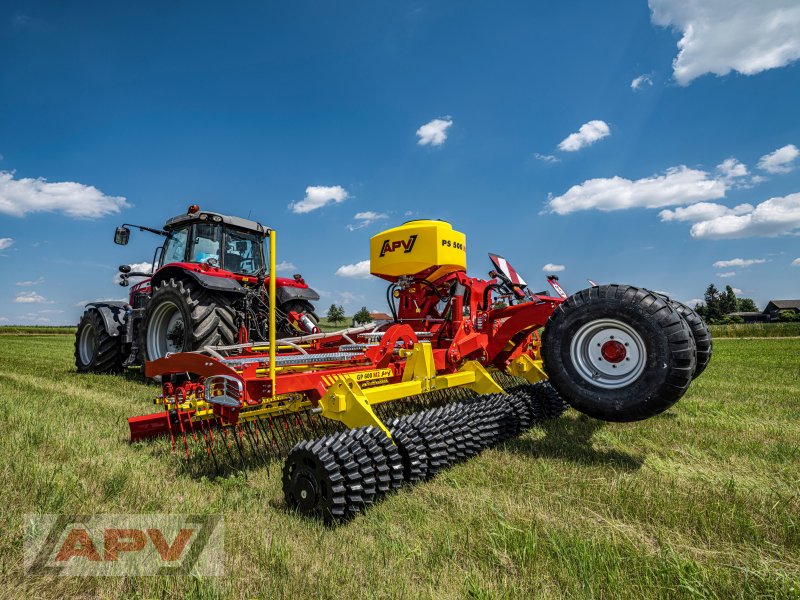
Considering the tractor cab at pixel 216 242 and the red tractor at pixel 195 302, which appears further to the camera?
the tractor cab at pixel 216 242

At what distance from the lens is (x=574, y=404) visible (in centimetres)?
320

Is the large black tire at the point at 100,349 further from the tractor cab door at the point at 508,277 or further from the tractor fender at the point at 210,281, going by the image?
the tractor cab door at the point at 508,277

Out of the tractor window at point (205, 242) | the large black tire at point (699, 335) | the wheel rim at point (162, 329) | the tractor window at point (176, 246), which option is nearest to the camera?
the large black tire at point (699, 335)

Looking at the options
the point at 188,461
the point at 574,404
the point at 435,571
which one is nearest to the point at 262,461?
the point at 188,461

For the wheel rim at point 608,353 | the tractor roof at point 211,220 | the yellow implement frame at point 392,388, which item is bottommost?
the yellow implement frame at point 392,388

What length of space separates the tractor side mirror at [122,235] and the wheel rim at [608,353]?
6945 millimetres

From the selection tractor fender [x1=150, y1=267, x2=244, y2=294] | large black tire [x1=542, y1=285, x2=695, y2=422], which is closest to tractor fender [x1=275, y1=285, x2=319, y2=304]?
tractor fender [x1=150, y1=267, x2=244, y2=294]

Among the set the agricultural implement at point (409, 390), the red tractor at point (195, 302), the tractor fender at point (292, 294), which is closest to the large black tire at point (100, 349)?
the red tractor at point (195, 302)

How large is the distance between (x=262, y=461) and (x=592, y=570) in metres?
2.36

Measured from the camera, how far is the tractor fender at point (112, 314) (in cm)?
800

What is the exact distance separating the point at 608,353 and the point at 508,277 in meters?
2.44

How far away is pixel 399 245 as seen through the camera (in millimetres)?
5387

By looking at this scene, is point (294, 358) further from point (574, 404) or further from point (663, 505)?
point (663, 505)

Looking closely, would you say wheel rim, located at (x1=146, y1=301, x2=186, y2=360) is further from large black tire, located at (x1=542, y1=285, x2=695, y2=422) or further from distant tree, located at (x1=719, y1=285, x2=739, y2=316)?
distant tree, located at (x1=719, y1=285, x2=739, y2=316)
